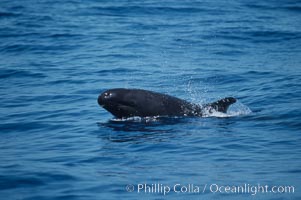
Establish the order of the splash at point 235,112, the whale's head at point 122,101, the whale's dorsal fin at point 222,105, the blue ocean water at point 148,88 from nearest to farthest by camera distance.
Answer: the blue ocean water at point 148,88, the whale's head at point 122,101, the whale's dorsal fin at point 222,105, the splash at point 235,112

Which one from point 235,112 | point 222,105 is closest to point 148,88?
point 235,112

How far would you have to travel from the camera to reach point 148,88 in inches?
840

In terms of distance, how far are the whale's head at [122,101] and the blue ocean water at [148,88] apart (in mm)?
311

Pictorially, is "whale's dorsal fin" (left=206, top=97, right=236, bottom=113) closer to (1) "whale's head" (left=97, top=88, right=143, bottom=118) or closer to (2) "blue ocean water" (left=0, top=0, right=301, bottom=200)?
(2) "blue ocean water" (left=0, top=0, right=301, bottom=200)

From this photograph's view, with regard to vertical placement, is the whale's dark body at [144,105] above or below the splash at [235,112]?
above

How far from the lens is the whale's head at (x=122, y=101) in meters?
15.8

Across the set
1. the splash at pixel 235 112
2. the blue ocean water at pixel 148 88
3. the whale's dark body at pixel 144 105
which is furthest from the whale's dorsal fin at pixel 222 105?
the blue ocean water at pixel 148 88

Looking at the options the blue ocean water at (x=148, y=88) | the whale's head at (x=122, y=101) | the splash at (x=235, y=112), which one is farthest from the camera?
the splash at (x=235, y=112)

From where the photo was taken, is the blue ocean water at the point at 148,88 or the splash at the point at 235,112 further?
the splash at the point at 235,112

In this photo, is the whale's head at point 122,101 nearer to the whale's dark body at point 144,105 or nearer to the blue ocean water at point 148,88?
the whale's dark body at point 144,105

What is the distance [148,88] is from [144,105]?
17.4 ft

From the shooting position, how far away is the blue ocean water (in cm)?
1170

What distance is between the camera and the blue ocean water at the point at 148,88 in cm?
1170

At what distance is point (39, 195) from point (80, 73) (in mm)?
13765
